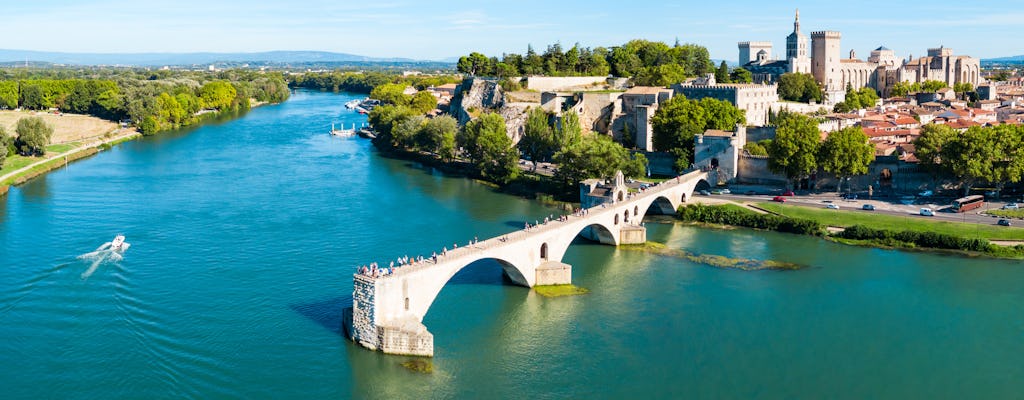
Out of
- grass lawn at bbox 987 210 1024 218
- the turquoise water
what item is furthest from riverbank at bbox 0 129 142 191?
grass lawn at bbox 987 210 1024 218

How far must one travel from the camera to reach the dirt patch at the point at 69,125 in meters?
63.5

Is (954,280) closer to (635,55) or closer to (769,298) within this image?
(769,298)

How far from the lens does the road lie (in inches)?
1278

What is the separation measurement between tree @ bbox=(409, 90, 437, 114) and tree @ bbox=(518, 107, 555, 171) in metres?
22.7

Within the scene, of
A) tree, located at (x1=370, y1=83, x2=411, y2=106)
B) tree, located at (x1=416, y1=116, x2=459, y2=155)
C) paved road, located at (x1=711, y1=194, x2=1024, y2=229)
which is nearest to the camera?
paved road, located at (x1=711, y1=194, x2=1024, y2=229)

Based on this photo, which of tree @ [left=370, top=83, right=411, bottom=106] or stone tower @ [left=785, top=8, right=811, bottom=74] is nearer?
stone tower @ [left=785, top=8, right=811, bottom=74]

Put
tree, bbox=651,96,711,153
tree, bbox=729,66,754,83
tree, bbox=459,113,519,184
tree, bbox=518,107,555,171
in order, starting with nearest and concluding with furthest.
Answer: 1. tree, bbox=459,113,519,184
2. tree, bbox=651,96,711,153
3. tree, bbox=518,107,555,171
4. tree, bbox=729,66,754,83

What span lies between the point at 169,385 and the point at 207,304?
500 cm

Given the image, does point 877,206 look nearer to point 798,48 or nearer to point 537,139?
point 537,139

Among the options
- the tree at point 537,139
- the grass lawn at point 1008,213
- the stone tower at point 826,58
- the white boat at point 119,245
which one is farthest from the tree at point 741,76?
the white boat at point 119,245

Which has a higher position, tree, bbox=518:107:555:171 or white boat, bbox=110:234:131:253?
tree, bbox=518:107:555:171

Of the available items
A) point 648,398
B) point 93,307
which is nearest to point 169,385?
point 93,307

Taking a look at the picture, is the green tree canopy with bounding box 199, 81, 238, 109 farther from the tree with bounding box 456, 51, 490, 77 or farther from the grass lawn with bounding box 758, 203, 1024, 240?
the grass lawn with bounding box 758, 203, 1024, 240

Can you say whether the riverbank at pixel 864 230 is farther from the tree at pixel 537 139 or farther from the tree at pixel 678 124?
the tree at pixel 537 139
